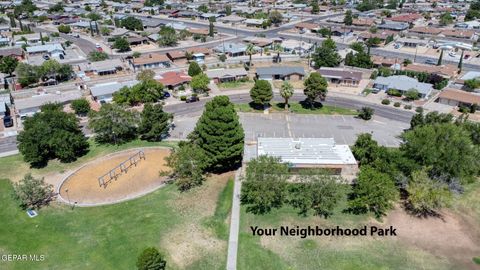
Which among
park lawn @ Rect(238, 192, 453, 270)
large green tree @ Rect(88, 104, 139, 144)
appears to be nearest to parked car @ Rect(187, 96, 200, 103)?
large green tree @ Rect(88, 104, 139, 144)

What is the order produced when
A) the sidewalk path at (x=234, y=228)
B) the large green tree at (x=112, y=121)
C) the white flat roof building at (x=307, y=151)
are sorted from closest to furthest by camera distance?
the sidewalk path at (x=234, y=228) → the white flat roof building at (x=307, y=151) → the large green tree at (x=112, y=121)

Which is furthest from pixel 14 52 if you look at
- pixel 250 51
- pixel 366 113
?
pixel 366 113

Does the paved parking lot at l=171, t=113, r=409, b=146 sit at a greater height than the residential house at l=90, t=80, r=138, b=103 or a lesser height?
lesser

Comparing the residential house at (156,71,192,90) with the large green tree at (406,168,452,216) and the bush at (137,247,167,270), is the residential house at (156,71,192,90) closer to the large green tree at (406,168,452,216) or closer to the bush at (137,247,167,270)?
the bush at (137,247,167,270)

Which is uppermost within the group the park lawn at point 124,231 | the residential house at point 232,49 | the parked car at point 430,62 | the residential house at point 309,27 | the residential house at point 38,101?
the residential house at point 309,27

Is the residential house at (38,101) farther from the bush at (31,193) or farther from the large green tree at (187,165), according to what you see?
the large green tree at (187,165)

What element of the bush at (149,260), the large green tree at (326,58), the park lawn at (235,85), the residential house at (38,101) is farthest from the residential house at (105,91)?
the bush at (149,260)

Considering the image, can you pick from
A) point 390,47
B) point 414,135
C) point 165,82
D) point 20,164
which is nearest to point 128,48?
point 165,82
